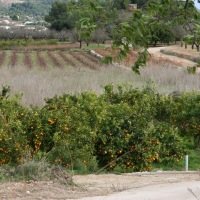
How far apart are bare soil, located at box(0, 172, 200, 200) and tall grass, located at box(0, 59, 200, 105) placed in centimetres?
825

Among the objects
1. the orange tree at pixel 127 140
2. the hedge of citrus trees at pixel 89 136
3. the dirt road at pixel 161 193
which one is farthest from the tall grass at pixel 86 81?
the dirt road at pixel 161 193

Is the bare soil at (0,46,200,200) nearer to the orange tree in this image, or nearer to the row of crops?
the orange tree

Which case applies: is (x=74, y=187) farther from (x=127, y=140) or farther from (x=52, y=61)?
(x=52, y=61)

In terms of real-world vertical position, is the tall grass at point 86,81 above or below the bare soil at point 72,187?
below

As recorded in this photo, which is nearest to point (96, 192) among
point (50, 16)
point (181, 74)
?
point (181, 74)

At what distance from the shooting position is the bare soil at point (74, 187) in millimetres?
5532

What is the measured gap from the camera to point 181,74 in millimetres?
20672

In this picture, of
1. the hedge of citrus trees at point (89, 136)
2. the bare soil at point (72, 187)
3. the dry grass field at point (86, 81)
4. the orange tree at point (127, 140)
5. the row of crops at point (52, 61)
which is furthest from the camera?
the row of crops at point (52, 61)

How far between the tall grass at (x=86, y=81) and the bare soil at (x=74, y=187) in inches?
325

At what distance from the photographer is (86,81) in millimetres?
18891

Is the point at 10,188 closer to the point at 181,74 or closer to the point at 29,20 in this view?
the point at 181,74

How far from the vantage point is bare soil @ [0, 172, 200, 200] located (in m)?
5.53

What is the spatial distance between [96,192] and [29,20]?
3962 inches

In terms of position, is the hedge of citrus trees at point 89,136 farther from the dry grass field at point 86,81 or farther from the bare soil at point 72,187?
the dry grass field at point 86,81
